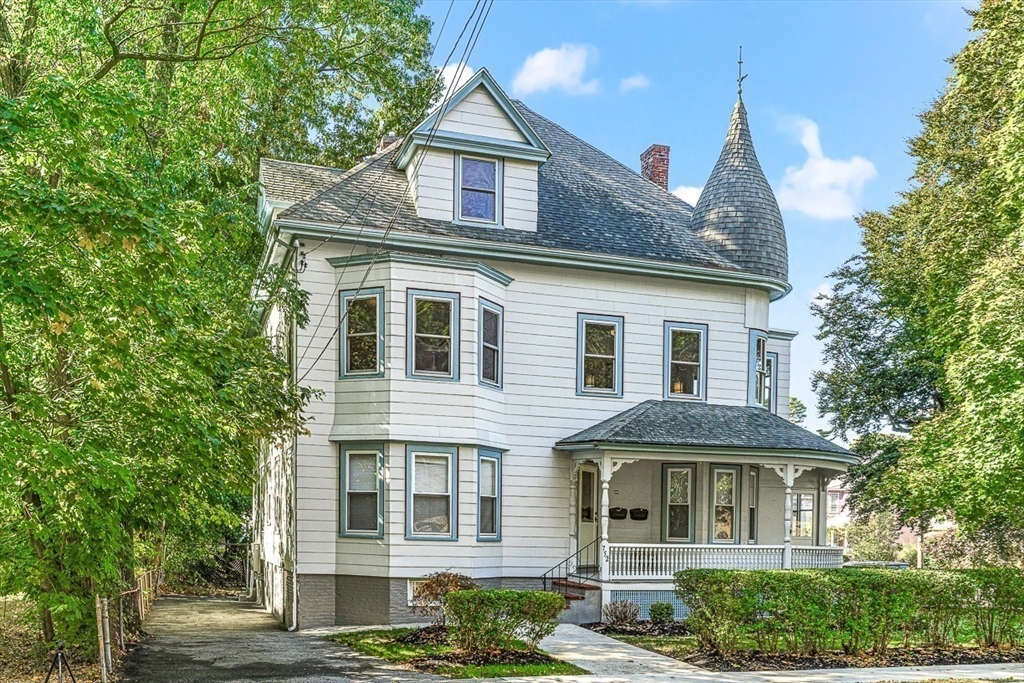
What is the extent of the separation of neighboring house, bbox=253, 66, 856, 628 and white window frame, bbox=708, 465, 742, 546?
0.15ft

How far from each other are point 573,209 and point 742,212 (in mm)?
4370

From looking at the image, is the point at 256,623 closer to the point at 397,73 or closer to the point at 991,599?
the point at 991,599

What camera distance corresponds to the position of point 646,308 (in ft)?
68.9

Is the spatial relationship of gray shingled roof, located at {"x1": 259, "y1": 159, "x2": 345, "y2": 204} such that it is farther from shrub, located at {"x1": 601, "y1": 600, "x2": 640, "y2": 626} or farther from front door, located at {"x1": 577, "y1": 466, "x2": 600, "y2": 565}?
shrub, located at {"x1": 601, "y1": 600, "x2": 640, "y2": 626}

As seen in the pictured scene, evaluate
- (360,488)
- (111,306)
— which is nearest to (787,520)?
(360,488)

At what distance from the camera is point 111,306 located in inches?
412

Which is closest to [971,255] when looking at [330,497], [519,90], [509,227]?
[509,227]

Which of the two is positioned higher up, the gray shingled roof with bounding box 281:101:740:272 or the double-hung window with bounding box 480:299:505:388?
the gray shingled roof with bounding box 281:101:740:272

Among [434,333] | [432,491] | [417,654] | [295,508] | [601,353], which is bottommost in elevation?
[417,654]

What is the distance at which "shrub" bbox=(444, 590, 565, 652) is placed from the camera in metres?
13.4

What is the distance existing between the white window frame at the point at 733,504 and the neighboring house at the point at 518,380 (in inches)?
1.8

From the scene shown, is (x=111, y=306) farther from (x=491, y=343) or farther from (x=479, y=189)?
(x=479, y=189)

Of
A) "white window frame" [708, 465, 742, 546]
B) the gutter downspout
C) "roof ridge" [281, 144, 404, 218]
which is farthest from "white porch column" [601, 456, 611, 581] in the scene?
"roof ridge" [281, 144, 404, 218]

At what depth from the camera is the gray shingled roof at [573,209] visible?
19.3m
